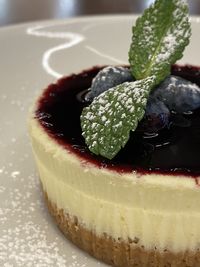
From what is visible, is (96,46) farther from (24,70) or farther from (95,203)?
(95,203)

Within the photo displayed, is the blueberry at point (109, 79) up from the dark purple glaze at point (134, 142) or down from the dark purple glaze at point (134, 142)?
up

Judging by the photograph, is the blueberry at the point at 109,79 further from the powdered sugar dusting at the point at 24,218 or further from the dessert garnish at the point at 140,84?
the powdered sugar dusting at the point at 24,218

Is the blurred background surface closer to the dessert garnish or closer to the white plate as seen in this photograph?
the white plate

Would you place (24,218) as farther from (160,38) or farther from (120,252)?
(160,38)

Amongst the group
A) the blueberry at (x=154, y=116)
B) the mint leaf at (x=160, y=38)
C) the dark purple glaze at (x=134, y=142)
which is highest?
the mint leaf at (x=160, y=38)

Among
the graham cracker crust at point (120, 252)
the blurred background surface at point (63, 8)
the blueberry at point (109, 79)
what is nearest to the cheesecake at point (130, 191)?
the graham cracker crust at point (120, 252)

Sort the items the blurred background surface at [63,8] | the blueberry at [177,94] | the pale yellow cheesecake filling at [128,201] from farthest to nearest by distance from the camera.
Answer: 1. the blurred background surface at [63,8]
2. the blueberry at [177,94]
3. the pale yellow cheesecake filling at [128,201]

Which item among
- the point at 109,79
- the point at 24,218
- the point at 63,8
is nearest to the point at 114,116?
the point at 109,79

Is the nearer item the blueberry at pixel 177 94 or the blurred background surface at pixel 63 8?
the blueberry at pixel 177 94
